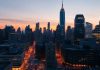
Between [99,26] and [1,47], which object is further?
[99,26]

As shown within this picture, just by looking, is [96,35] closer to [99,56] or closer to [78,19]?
[78,19]

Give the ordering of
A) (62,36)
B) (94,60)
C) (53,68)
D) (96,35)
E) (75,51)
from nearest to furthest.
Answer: (53,68), (94,60), (75,51), (96,35), (62,36)

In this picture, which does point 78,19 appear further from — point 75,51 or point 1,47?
point 75,51

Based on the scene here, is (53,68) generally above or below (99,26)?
below

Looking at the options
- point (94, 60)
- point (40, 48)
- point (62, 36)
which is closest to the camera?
point (94, 60)

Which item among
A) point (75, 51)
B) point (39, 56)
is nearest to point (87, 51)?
point (75, 51)

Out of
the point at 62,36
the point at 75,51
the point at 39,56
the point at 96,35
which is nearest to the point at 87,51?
the point at 75,51
